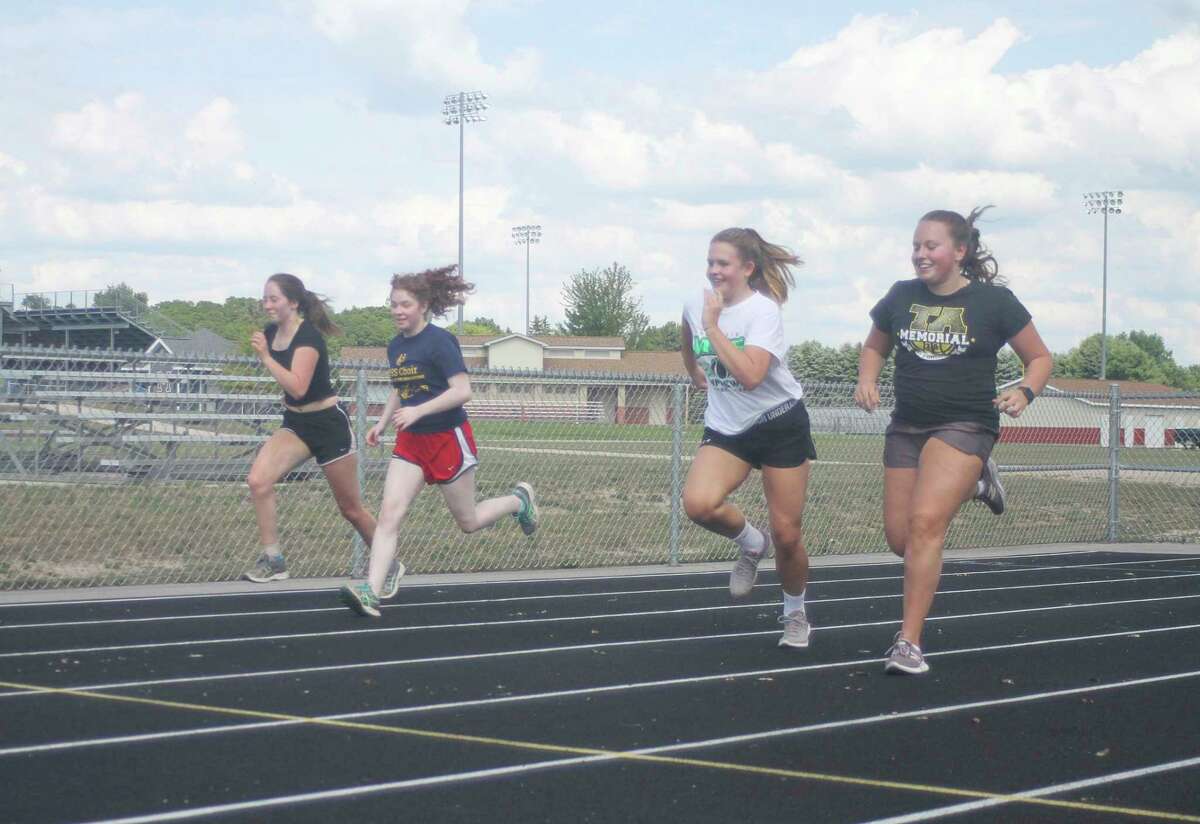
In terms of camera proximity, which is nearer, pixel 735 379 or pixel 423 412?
pixel 735 379

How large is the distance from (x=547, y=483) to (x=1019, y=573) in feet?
20.2

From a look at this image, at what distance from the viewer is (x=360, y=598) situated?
282 inches

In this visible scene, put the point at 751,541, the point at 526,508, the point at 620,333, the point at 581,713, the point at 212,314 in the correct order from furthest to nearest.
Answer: the point at 212,314 → the point at 620,333 → the point at 526,508 → the point at 751,541 → the point at 581,713

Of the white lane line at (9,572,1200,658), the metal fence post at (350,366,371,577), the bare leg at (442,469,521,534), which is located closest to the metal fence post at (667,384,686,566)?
the white lane line at (9,572,1200,658)

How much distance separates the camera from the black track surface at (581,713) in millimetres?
3965

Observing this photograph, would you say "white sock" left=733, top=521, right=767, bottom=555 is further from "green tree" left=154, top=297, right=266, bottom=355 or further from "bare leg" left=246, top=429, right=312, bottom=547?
"green tree" left=154, top=297, right=266, bottom=355

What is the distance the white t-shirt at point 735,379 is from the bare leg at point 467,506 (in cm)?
193

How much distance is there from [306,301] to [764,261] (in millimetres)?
3207

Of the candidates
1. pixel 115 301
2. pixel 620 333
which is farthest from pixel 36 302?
pixel 620 333

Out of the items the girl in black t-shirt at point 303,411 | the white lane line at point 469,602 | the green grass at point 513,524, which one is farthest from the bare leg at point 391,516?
the green grass at point 513,524

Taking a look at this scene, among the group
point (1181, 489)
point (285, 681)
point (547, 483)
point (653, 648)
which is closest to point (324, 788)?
point (285, 681)

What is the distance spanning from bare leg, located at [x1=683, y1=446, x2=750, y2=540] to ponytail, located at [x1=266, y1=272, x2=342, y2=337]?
9.74ft

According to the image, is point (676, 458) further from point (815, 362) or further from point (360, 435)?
point (815, 362)

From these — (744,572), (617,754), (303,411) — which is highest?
(303,411)
